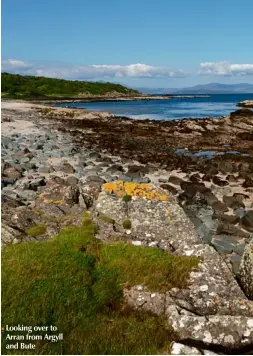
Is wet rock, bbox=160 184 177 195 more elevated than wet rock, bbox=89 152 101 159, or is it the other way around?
wet rock, bbox=89 152 101 159

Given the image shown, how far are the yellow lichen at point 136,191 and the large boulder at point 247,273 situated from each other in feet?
14.5

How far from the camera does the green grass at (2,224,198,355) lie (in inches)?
263

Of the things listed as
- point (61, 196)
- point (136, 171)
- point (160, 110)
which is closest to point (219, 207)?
point (61, 196)

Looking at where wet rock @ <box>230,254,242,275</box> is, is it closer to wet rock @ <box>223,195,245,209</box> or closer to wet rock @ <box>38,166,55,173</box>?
wet rock @ <box>223,195,245,209</box>

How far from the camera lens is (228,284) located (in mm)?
8773

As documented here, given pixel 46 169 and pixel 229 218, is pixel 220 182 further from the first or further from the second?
pixel 46 169

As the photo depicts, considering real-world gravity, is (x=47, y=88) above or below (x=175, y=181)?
above

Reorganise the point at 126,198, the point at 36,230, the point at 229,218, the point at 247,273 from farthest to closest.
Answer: the point at 229,218 → the point at 126,198 → the point at 36,230 → the point at 247,273

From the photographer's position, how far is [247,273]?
895 centimetres

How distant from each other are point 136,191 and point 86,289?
601cm

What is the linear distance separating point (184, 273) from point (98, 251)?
2.25 meters

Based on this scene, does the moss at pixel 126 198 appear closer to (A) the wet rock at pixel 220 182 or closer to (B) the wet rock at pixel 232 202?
(B) the wet rock at pixel 232 202

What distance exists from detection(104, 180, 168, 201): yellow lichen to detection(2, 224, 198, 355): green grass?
3.37m

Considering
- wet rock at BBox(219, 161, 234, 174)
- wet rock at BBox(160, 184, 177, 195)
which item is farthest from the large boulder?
wet rock at BBox(219, 161, 234, 174)
